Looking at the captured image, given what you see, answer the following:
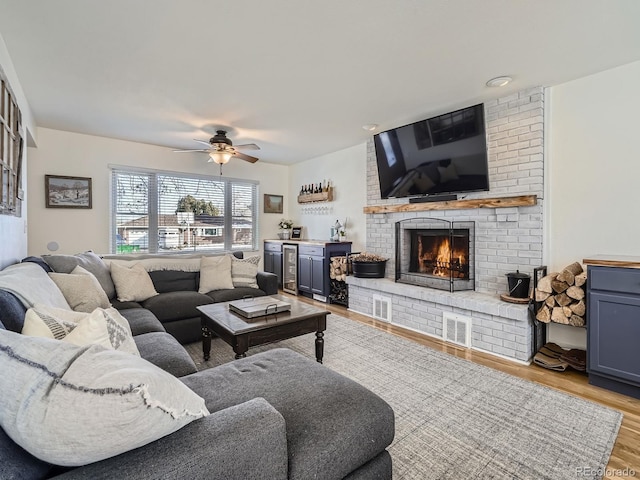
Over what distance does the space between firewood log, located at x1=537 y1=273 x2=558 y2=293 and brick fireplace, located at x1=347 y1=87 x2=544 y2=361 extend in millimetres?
244

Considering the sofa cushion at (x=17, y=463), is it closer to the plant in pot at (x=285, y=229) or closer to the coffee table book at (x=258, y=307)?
the coffee table book at (x=258, y=307)

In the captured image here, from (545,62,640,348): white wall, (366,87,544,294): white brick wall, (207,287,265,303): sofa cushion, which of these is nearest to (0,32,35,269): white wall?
(207,287,265,303): sofa cushion

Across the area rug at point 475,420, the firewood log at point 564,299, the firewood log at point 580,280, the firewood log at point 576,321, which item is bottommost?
the area rug at point 475,420

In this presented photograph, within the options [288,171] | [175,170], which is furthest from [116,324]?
[288,171]

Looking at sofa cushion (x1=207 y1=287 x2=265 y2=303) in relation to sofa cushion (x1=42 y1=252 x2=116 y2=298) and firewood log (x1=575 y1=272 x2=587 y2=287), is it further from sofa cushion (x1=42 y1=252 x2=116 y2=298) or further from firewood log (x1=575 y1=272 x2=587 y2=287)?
firewood log (x1=575 y1=272 x2=587 y2=287)

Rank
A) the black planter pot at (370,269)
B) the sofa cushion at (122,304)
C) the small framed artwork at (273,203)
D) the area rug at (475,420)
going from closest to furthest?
the area rug at (475,420)
the sofa cushion at (122,304)
the black planter pot at (370,269)
the small framed artwork at (273,203)

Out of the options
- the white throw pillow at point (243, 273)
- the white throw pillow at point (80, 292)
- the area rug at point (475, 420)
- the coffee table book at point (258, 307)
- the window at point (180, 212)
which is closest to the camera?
the area rug at point (475, 420)

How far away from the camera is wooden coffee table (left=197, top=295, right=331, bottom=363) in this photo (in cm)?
224

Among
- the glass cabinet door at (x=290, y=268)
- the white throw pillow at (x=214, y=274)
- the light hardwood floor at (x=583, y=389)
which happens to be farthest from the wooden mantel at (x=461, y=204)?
the white throw pillow at (x=214, y=274)

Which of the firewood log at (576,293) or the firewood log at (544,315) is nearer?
Answer: the firewood log at (576,293)

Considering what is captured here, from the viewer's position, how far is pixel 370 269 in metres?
4.30

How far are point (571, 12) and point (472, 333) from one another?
258cm

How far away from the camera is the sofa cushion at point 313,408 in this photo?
42.6 inches

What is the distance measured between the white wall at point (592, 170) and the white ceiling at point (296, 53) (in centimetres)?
20
